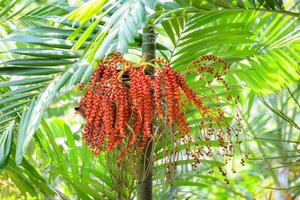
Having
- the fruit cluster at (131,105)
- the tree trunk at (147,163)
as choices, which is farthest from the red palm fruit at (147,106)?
the tree trunk at (147,163)

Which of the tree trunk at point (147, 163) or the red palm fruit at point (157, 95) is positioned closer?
the red palm fruit at point (157, 95)

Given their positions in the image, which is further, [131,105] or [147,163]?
[147,163]

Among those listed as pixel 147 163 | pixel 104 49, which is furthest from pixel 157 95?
pixel 147 163

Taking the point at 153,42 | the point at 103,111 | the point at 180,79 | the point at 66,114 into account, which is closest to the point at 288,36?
the point at 153,42

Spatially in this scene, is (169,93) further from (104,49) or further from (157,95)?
(104,49)

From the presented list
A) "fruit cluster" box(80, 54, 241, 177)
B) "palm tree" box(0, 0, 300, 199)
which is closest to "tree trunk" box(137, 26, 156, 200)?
"palm tree" box(0, 0, 300, 199)

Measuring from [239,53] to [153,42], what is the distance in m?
0.26

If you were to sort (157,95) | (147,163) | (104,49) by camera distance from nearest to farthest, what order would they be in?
(104,49) → (157,95) → (147,163)

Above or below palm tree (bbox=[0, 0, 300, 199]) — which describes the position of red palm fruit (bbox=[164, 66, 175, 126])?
below

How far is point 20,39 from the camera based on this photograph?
1.48 meters

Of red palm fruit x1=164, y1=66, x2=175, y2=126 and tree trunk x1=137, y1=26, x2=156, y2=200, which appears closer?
red palm fruit x1=164, y1=66, x2=175, y2=126

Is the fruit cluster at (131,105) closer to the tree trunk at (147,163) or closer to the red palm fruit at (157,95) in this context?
the red palm fruit at (157,95)

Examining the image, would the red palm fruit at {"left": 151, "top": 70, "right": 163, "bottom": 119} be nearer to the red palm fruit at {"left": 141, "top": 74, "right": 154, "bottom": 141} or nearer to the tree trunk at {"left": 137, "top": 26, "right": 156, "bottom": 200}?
the red palm fruit at {"left": 141, "top": 74, "right": 154, "bottom": 141}


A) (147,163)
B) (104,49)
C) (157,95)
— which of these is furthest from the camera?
(147,163)
